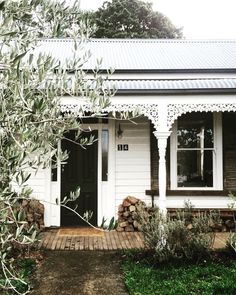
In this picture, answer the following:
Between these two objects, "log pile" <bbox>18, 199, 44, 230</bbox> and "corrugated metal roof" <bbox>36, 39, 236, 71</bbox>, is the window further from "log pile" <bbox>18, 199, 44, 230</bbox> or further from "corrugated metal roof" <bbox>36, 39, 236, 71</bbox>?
"log pile" <bbox>18, 199, 44, 230</bbox>

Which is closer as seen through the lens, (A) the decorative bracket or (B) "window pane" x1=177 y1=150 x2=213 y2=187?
(A) the decorative bracket

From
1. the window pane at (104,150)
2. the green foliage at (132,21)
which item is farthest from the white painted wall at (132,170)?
the green foliage at (132,21)

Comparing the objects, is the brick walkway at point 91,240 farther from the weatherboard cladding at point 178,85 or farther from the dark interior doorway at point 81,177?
the weatherboard cladding at point 178,85

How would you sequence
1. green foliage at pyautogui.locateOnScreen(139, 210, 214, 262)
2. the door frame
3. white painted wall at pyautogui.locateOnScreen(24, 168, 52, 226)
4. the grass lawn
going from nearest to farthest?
the grass lawn, green foliage at pyautogui.locateOnScreen(139, 210, 214, 262), white painted wall at pyautogui.locateOnScreen(24, 168, 52, 226), the door frame

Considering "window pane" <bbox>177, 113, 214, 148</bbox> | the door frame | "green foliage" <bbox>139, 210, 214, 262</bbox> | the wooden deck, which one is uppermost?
"window pane" <bbox>177, 113, 214, 148</bbox>

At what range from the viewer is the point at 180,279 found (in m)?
6.40

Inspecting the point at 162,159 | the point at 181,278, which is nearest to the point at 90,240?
the point at 162,159

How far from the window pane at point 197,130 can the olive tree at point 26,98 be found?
22.8 ft

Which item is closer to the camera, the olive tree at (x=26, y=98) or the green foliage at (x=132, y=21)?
the olive tree at (x=26, y=98)

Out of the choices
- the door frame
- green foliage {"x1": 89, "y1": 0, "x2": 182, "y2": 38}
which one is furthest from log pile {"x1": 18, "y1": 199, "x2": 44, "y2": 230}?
green foliage {"x1": 89, "y1": 0, "x2": 182, "y2": 38}

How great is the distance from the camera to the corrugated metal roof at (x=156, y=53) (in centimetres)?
1128

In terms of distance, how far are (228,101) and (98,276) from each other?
14.1 ft

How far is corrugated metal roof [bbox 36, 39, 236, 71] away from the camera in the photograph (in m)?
11.3

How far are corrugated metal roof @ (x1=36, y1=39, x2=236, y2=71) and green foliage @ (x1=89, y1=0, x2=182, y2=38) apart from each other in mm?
15054
